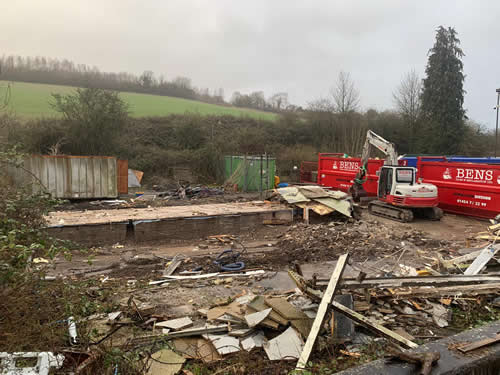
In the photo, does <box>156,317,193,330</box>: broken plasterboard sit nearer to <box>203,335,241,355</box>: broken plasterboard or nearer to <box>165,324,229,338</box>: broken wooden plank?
<box>165,324,229,338</box>: broken wooden plank

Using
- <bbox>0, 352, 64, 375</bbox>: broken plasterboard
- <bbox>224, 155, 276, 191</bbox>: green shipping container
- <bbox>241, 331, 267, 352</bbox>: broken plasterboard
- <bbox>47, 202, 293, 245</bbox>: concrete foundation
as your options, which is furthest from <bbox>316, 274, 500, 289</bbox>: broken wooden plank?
<bbox>224, 155, 276, 191</bbox>: green shipping container

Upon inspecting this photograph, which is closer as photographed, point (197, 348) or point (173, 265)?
point (197, 348)

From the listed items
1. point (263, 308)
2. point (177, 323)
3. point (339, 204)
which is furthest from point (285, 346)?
point (339, 204)

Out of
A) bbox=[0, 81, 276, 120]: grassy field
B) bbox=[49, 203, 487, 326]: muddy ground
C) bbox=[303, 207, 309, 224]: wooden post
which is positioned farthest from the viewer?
bbox=[0, 81, 276, 120]: grassy field

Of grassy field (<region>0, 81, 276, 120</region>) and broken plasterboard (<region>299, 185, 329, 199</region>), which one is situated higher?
grassy field (<region>0, 81, 276, 120</region>)

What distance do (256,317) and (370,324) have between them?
1368 millimetres

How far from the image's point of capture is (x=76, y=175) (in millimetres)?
16344

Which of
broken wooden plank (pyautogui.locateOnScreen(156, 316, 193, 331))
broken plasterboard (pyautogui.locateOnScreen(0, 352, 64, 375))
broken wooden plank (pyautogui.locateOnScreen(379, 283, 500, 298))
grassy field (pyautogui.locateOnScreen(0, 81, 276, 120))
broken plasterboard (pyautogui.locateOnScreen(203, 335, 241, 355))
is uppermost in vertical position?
grassy field (pyautogui.locateOnScreen(0, 81, 276, 120))

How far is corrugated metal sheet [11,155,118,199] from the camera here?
15797 mm

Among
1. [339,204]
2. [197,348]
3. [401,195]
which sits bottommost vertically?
[197,348]

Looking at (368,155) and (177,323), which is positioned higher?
(368,155)

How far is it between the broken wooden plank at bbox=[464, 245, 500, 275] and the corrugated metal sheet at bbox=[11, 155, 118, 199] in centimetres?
1525

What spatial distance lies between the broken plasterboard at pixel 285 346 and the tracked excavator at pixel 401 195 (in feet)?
30.9

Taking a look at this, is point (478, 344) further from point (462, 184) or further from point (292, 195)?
point (462, 184)
